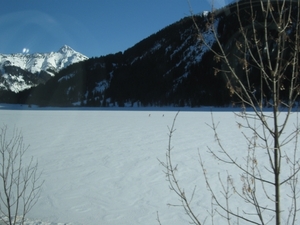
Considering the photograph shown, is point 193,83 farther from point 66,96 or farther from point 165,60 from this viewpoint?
point 66,96

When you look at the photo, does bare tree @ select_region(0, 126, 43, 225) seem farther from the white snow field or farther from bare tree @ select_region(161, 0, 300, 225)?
bare tree @ select_region(161, 0, 300, 225)

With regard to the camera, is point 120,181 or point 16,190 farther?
point 120,181

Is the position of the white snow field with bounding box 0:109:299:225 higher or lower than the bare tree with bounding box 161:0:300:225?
lower

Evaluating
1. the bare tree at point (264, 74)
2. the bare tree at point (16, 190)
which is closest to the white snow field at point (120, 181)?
the bare tree at point (16, 190)

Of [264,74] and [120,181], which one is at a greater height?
[264,74]

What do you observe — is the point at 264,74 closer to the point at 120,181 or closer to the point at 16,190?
the point at 120,181

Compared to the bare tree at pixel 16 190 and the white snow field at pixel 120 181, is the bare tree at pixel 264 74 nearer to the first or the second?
the bare tree at pixel 16 190

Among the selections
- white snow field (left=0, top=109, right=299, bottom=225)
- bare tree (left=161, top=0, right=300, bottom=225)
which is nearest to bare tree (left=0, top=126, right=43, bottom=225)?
white snow field (left=0, top=109, right=299, bottom=225)

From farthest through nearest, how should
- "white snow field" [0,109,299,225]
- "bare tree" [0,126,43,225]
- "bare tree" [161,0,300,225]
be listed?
"white snow field" [0,109,299,225], "bare tree" [0,126,43,225], "bare tree" [161,0,300,225]

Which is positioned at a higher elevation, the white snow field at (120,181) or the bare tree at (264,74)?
the bare tree at (264,74)

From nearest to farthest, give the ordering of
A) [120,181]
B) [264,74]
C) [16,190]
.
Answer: [264,74] → [16,190] → [120,181]

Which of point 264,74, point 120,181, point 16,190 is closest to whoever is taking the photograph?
point 264,74

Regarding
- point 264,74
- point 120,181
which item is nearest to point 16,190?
point 120,181

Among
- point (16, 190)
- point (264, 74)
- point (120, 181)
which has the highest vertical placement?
point (264, 74)
